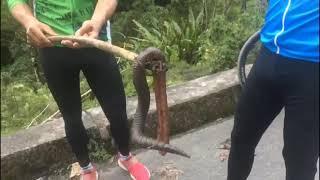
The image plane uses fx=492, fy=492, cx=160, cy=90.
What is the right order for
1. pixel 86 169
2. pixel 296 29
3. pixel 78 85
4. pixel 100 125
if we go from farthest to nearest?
pixel 100 125 → pixel 86 169 → pixel 78 85 → pixel 296 29

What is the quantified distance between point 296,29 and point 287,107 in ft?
1.11

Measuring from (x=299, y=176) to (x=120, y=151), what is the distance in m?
1.25

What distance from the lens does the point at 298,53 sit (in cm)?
186

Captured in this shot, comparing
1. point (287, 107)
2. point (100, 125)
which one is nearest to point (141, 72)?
point (287, 107)

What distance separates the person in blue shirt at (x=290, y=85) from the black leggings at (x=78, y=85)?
0.77 metres

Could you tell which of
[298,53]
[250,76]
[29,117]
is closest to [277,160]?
[250,76]

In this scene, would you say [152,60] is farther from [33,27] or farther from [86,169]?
[86,169]

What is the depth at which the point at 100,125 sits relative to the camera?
11.0 ft

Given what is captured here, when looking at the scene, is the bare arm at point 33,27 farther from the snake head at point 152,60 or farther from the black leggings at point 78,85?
the snake head at point 152,60

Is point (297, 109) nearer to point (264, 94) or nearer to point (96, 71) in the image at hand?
point (264, 94)

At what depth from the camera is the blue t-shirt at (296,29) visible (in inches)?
71.6

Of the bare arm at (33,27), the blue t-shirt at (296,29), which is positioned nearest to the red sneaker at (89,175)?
the bare arm at (33,27)

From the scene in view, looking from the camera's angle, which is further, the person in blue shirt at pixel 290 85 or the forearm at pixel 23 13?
the forearm at pixel 23 13

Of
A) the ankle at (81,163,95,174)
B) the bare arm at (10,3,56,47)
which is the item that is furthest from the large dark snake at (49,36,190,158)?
the ankle at (81,163,95,174)
